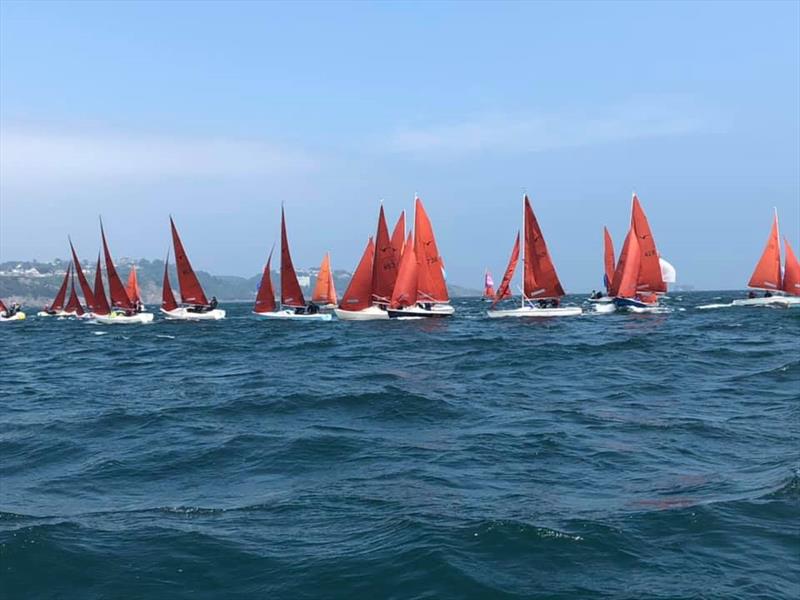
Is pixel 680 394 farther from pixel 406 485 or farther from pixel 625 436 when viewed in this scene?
pixel 406 485

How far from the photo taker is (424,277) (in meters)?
57.3

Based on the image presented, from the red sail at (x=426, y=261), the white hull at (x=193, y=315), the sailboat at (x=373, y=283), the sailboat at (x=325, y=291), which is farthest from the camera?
the sailboat at (x=325, y=291)

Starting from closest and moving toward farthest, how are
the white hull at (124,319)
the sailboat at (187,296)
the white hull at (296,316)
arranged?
the white hull at (296,316) < the sailboat at (187,296) < the white hull at (124,319)

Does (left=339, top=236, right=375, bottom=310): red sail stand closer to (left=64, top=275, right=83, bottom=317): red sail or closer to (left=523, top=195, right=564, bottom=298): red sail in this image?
(left=523, top=195, right=564, bottom=298): red sail

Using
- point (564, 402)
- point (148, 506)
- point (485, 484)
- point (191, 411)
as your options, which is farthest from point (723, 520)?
point (191, 411)

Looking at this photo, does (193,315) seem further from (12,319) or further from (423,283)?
(12,319)

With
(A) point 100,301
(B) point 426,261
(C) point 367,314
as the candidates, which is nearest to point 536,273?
(B) point 426,261

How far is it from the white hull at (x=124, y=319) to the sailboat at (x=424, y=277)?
91.9 ft

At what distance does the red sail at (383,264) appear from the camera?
55.8 metres

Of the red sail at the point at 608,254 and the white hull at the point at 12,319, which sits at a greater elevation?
the red sail at the point at 608,254

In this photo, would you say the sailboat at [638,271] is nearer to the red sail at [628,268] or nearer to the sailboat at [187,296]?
the red sail at [628,268]

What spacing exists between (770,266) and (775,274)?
0.93 m

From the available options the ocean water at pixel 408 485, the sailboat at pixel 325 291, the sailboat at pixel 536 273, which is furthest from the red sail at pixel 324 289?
the ocean water at pixel 408 485

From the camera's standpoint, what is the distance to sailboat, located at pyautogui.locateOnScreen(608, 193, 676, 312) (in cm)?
6122
